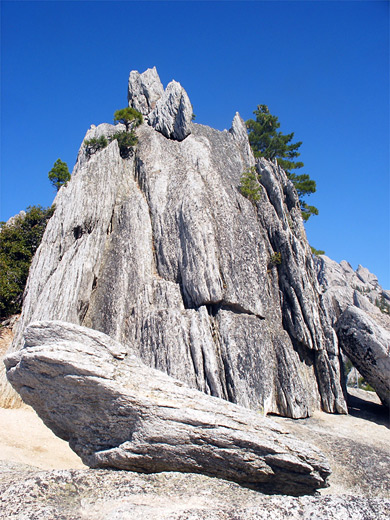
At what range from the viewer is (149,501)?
311 inches

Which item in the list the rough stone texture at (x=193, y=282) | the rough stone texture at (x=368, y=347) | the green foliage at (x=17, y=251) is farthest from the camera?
the green foliage at (x=17, y=251)

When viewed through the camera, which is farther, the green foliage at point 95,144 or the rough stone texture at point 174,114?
the rough stone texture at point 174,114

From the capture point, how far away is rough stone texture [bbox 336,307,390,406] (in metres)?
23.0

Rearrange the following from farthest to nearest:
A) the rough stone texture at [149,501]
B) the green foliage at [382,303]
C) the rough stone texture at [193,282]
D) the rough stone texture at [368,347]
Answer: the green foliage at [382,303] < the rough stone texture at [368,347] < the rough stone texture at [193,282] < the rough stone texture at [149,501]

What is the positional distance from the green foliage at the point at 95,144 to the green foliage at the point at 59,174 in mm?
9596

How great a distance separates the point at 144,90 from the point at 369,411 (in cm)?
4306

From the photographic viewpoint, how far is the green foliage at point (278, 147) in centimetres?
4725

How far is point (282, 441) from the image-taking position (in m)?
10.6

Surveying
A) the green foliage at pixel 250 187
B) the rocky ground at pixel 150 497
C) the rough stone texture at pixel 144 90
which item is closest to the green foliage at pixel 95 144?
the rough stone texture at pixel 144 90

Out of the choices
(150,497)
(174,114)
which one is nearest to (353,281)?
(174,114)

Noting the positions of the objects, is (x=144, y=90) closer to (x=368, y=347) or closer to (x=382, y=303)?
(x=368, y=347)

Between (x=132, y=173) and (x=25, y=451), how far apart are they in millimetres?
23116

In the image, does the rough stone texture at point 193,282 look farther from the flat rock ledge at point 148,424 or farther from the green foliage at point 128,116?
the flat rock ledge at point 148,424

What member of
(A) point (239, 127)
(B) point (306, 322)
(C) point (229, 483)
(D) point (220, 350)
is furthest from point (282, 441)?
(A) point (239, 127)
